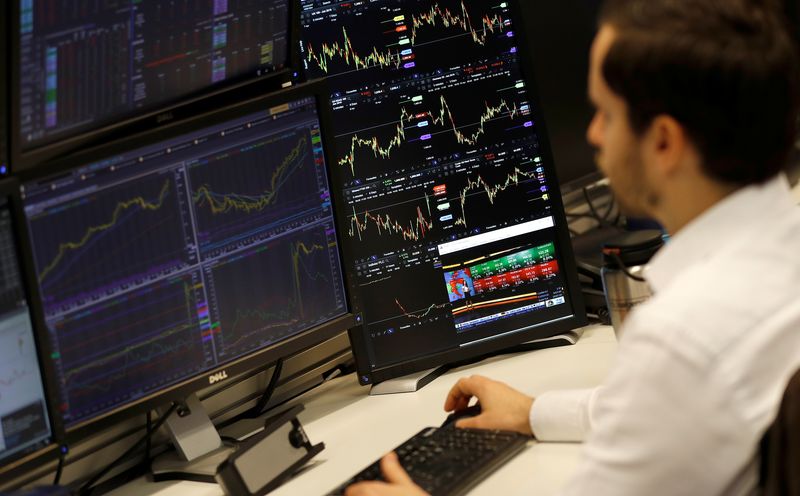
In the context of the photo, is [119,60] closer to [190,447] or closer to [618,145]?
[190,447]

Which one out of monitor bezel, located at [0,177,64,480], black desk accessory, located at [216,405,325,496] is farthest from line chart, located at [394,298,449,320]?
monitor bezel, located at [0,177,64,480]

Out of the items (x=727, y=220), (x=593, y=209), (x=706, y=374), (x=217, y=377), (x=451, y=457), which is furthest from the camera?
(x=593, y=209)

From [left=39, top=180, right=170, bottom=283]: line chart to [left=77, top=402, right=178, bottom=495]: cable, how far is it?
383 millimetres

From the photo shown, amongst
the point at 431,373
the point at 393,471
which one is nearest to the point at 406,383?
the point at 431,373

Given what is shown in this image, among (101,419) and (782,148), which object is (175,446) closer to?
(101,419)

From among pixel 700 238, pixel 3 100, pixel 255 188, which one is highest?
pixel 3 100

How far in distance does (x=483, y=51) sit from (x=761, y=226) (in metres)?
0.98

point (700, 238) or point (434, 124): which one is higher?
point (434, 124)

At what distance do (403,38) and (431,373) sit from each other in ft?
2.15

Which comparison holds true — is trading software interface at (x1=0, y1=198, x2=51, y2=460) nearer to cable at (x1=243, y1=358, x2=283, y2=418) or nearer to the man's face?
cable at (x1=243, y1=358, x2=283, y2=418)

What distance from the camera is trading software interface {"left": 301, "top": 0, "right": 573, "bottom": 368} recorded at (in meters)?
1.94

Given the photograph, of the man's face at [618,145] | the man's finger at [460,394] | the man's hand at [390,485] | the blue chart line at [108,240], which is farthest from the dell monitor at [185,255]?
the man's face at [618,145]

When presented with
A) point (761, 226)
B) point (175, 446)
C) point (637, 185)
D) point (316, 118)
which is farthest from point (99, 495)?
point (761, 226)

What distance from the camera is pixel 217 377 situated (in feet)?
5.63
